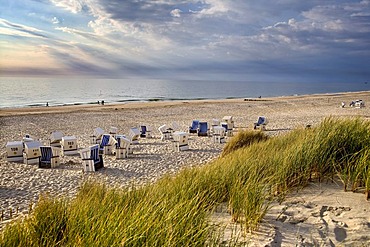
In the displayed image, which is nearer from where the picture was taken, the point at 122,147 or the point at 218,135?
the point at 122,147

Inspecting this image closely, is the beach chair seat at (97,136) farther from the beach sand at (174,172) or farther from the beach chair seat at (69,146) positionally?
the beach chair seat at (69,146)

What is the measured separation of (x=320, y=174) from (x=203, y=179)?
191cm

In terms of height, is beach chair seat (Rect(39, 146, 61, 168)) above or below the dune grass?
below

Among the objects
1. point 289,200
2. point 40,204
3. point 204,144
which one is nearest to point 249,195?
point 289,200

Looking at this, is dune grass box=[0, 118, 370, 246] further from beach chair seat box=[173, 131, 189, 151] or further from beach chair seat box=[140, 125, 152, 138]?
beach chair seat box=[140, 125, 152, 138]

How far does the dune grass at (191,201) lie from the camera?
2588 mm

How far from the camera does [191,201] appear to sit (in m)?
3.09

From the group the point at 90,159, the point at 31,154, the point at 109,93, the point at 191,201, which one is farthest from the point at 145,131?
the point at 109,93

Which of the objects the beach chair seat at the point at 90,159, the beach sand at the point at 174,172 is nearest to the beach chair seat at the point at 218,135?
the beach sand at the point at 174,172

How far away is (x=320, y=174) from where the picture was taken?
4.69 m

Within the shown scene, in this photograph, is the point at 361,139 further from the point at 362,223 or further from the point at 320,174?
the point at 362,223

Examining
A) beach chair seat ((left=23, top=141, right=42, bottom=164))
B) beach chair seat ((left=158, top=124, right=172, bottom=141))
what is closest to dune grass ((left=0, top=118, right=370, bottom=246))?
beach chair seat ((left=23, top=141, right=42, bottom=164))

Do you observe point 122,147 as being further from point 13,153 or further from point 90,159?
point 13,153

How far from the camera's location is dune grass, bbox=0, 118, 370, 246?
2588mm
